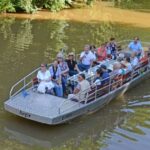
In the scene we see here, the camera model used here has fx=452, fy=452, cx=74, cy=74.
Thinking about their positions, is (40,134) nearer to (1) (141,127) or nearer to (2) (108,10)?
(1) (141,127)

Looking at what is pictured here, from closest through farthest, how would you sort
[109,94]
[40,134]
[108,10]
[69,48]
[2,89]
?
1. [40,134]
2. [109,94]
3. [2,89]
4. [69,48]
5. [108,10]

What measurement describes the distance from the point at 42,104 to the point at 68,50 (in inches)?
404

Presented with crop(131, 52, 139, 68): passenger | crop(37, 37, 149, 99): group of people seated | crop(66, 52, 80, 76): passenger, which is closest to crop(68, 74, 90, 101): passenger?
crop(37, 37, 149, 99): group of people seated

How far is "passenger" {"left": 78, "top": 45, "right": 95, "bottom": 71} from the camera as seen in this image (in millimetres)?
18812

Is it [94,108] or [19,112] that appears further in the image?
[94,108]

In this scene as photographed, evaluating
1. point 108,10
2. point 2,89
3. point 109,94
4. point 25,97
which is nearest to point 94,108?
point 109,94

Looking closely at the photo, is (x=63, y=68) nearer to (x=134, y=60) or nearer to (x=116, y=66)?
(x=116, y=66)

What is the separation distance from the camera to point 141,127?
15461mm

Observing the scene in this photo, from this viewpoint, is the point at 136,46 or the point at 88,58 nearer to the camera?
the point at 88,58

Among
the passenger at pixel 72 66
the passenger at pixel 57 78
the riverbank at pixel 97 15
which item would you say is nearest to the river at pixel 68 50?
the riverbank at pixel 97 15

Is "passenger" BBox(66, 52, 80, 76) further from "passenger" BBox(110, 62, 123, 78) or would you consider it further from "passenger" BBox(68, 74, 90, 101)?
"passenger" BBox(68, 74, 90, 101)

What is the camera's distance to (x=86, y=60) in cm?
1886

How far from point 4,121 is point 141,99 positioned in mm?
5876

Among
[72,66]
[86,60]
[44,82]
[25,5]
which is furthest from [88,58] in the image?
[25,5]
